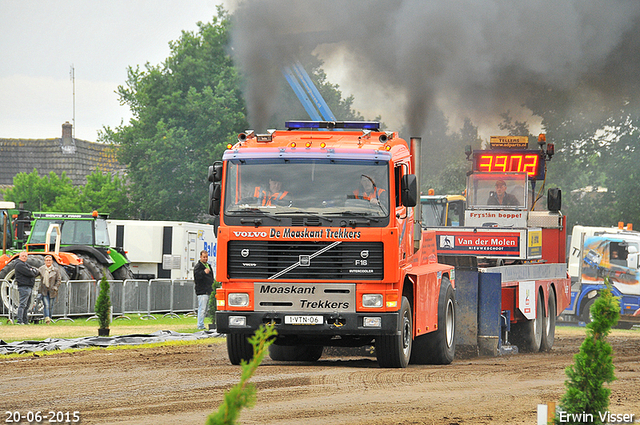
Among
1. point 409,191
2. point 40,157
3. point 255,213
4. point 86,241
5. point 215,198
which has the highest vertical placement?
point 40,157

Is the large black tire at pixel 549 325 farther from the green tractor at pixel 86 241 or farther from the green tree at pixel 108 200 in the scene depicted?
the green tree at pixel 108 200

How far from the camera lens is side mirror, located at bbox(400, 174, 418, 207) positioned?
1214 cm

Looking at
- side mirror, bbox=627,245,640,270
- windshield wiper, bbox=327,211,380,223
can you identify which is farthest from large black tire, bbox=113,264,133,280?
windshield wiper, bbox=327,211,380,223

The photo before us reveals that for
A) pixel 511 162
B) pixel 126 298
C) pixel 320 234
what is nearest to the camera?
pixel 320 234

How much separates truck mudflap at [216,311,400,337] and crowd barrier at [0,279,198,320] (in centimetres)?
1265

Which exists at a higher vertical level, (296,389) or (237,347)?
(237,347)

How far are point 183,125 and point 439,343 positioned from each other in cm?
3537

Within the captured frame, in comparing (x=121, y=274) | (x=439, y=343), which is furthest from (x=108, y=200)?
(x=439, y=343)

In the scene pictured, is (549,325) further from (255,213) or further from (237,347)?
(255,213)

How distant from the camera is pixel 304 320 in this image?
466 inches

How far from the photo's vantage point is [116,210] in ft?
162

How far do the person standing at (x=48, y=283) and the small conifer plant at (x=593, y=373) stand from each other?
1813 cm

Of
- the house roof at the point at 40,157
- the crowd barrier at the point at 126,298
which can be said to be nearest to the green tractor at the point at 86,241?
the crowd barrier at the point at 126,298

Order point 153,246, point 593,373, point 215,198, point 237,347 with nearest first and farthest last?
point 593,373 < point 215,198 < point 237,347 < point 153,246
